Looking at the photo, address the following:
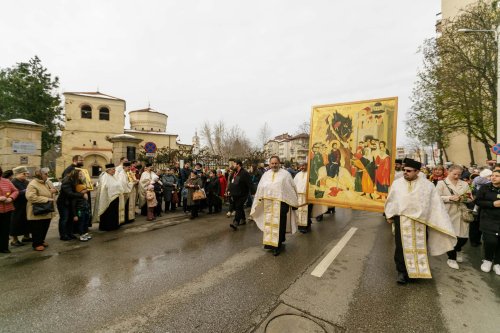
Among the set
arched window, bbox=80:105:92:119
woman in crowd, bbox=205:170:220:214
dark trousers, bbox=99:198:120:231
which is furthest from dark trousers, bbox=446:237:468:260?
arched window, bbox=80:105:92:119

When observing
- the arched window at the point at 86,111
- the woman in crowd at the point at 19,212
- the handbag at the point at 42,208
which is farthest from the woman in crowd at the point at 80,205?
the arched window at the point at 86,111

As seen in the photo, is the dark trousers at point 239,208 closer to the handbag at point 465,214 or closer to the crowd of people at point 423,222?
the crowd of people at point 423,222

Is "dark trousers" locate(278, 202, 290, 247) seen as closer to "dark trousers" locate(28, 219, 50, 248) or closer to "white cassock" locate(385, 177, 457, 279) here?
"white cassock" locate(385, 177, 457, 279)

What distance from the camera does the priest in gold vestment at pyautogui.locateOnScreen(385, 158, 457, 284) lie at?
3.49m

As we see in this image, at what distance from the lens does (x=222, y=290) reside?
3.19 meters

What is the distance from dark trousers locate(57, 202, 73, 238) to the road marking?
5.78m

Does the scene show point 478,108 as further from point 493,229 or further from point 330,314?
point 330,314

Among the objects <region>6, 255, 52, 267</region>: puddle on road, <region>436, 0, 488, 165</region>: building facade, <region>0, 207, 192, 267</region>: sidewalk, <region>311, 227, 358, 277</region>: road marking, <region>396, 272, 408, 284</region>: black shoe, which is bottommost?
<region>0, 207, 192, 267</region>: sidewalk

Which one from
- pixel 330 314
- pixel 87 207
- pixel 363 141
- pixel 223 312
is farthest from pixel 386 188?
pixel 87 207

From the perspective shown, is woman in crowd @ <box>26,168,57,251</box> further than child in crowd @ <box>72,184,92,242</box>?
No

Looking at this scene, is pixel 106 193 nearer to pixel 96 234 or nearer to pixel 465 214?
pixel 96 234

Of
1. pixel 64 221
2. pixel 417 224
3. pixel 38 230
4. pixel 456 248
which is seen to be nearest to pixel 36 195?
pixel 38 230

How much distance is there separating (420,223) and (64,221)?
291 inches

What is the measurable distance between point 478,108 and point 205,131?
31668 mm
